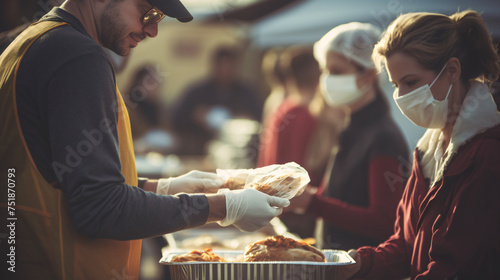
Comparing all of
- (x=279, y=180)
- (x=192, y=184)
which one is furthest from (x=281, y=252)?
(x=192, y=184)

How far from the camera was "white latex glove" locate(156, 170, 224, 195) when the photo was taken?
2.23 meters

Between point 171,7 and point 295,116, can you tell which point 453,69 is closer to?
point 171,7

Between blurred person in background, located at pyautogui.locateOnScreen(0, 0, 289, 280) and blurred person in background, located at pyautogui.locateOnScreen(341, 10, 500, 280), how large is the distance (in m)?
0.79

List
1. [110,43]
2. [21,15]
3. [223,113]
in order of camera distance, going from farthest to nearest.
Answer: [223,113] → [21,15] → [110,43]

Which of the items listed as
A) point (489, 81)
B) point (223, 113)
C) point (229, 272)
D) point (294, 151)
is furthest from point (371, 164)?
point (223, 113)

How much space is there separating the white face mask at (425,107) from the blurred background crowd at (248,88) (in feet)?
2.21

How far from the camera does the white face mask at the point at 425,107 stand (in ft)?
6.60

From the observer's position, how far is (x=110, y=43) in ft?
6.21

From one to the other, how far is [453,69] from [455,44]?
4.3 inches

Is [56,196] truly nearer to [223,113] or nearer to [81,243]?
[81,243]

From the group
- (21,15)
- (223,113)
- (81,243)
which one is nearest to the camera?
(81,243)

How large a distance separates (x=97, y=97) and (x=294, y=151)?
2.94m

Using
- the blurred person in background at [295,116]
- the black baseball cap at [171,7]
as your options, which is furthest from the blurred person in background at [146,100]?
the black baseball cap at [171,7]

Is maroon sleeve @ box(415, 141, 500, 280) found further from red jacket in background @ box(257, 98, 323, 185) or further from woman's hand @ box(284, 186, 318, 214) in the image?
red jacket in background @ box(257, 98, 323, 185)
